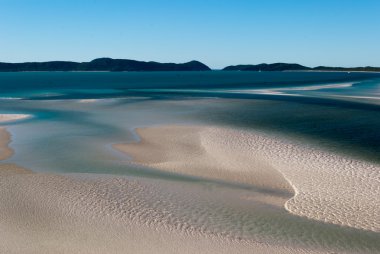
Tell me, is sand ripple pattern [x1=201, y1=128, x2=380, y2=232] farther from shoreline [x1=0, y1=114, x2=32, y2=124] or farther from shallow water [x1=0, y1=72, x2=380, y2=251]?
shoreline [x1=0, y1=114, x2=32, y2=124]

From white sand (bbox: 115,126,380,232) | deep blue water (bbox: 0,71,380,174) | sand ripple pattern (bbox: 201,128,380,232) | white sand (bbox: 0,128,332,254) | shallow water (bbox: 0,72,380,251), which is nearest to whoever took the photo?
white sand (bbox: 0,128,332,254)

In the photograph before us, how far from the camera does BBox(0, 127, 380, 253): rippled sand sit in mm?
12695

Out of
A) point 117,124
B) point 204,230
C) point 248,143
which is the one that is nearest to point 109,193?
point 204,230

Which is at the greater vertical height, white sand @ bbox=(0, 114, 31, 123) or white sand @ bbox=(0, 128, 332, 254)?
white sand @ bbox=(0, 114, 31, 123)

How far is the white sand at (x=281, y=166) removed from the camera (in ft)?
51.3

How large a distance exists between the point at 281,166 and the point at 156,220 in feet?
30.0

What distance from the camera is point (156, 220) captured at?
48.1ft

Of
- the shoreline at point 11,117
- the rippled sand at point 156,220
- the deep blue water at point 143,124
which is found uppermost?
the shoreline at point 11,117

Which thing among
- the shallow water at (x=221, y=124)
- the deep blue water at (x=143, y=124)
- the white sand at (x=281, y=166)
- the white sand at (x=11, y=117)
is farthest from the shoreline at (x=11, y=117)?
the white sand at (x=281, y=166)

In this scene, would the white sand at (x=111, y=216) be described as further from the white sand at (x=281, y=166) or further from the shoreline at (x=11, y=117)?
the shoreline at (x=11, y=117)

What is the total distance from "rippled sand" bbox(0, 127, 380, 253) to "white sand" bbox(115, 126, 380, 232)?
806 mm

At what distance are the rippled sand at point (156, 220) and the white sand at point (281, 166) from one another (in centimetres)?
81

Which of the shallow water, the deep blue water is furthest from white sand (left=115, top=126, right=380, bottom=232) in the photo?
the deep blue water

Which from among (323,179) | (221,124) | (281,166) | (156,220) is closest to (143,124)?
(221,124)
